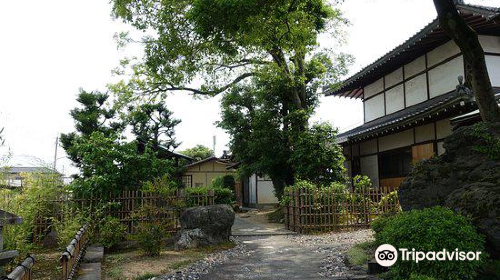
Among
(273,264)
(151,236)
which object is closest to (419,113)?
(273,264)

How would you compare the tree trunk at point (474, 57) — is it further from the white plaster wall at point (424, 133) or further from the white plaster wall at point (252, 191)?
the white plaster wall at point (252, 191)

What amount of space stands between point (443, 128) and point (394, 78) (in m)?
4.94

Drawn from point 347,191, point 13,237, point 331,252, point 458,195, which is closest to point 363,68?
point 347,191

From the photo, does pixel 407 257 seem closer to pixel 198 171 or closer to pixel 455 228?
pixel 455 228

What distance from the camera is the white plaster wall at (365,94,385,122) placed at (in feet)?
61.5

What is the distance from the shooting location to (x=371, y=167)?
18.3 meters

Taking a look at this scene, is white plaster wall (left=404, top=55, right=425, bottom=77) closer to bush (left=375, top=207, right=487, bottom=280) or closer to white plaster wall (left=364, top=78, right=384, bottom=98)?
white plaster wall (left=364, top=78, right=384, bottom=98)

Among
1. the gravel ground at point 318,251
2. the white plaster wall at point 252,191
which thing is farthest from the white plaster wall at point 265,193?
the gravel ground at point 318,251

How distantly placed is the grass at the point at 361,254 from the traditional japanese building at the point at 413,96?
5.75 metres

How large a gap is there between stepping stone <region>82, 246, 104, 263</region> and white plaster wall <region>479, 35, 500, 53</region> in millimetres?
14594

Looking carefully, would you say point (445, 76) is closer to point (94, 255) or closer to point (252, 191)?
point (94, 255)

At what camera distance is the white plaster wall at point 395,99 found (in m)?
17.1

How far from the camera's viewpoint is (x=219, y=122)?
2234 centimetres

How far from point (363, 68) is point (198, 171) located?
20.2 m
